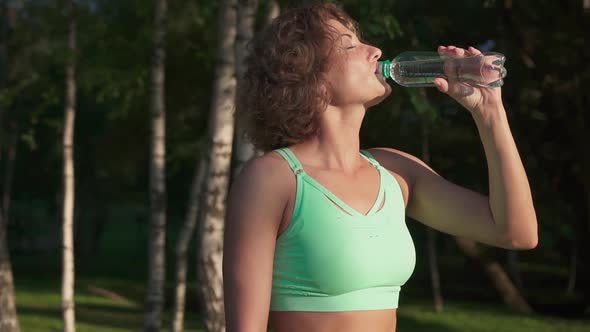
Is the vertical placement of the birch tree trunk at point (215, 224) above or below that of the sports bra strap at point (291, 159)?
below

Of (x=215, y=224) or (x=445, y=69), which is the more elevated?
(x=445, y=69)

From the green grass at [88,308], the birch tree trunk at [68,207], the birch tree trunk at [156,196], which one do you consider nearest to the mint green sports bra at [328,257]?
the birch tree trunk at [156,196]

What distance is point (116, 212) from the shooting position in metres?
95.3

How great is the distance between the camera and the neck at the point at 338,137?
3211 millimetres

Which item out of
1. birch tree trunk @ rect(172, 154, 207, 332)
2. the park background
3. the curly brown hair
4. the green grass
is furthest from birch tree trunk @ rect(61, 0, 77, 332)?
the curly brown hair

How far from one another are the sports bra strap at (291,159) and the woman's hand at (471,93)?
442mm

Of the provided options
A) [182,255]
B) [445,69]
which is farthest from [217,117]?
[445,69]

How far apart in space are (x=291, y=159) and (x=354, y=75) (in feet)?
1.01

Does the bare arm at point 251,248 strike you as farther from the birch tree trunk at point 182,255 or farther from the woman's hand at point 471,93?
the birch tree trunk at point 182,255

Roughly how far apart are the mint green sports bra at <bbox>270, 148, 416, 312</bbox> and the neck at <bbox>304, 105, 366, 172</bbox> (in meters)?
0.16

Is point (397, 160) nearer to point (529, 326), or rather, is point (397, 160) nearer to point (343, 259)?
point (343, 259)

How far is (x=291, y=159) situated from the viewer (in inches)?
122

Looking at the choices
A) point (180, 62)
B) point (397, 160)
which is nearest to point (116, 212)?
point (180, 62)

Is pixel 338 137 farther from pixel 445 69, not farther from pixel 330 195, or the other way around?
pixel 445 69
